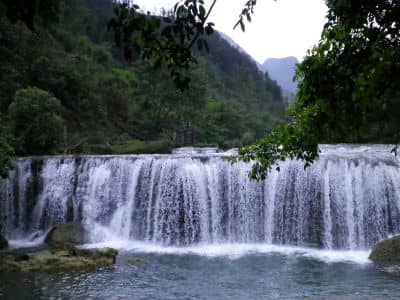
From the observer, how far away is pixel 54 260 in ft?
38.8

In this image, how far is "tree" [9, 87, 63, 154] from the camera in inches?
800

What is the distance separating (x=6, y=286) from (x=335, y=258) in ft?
28.4

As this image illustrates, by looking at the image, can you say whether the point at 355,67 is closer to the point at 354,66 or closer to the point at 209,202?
the point at 354,66

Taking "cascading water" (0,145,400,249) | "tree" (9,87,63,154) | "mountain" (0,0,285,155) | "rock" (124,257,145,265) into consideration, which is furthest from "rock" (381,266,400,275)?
"tree" (9,87,63,154)

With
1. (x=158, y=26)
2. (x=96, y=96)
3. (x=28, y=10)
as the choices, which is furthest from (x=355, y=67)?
(x=96, y=96)

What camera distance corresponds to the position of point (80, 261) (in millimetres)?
11906

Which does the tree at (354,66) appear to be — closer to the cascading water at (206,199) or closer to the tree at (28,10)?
the tree at (28,10)

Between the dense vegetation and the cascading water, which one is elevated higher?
the dense vegetation

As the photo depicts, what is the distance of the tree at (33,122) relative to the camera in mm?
20312

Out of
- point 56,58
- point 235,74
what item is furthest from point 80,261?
point 235,74

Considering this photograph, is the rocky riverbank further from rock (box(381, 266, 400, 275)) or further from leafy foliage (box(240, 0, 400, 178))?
leafy foliage (box(240, 0, 400, 178))

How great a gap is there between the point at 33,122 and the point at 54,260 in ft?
33.2

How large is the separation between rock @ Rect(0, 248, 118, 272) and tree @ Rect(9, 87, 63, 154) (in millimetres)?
8741

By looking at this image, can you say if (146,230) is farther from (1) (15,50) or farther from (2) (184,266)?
(1) (15,50)
